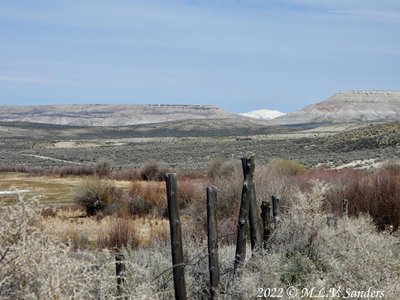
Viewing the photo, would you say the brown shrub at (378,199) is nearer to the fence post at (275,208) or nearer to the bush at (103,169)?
the fence post at (275,208)

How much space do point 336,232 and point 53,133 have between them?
604ft

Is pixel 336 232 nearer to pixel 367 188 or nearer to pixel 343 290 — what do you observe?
pixel 343 290

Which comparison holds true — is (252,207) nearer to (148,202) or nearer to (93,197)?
(148,202)

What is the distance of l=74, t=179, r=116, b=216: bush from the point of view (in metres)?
26.3

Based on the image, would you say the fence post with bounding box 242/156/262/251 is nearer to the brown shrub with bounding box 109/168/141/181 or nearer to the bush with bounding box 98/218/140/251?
the bush with bounding box 98/218/140/251

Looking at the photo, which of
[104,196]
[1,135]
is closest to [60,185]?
[104,196]

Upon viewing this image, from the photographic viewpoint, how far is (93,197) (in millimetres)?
26422

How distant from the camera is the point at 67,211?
26156mm

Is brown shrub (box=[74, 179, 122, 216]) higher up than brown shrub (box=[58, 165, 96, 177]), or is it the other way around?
brown shrub (box=[74, 179, 122, 216])

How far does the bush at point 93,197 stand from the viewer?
26266 mm

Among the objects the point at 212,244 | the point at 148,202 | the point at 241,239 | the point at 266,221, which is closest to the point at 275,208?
the point at 266,221

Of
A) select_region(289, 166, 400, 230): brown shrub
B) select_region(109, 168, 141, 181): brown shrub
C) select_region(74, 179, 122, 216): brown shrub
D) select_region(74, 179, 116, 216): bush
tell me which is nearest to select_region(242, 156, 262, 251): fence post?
select_region(289, 166, 400, 230): brown shrub

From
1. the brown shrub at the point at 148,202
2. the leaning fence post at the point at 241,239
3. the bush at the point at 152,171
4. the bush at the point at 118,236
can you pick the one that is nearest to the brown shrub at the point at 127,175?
the bush at the point at 152,171

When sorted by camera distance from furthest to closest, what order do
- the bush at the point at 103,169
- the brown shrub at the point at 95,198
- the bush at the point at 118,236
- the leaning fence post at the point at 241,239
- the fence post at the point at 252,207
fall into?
the bush at the point at 103,169
the brown shrub at the point at 95,198
the bush at the point at 118,236
the fence post at the point at 252,207
the leaning fence post at the point at 241,239
